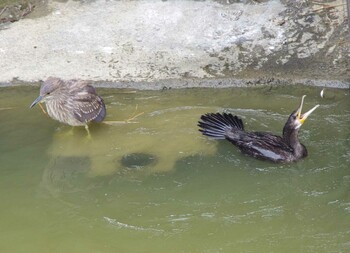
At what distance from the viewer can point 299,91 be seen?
7.46 metres

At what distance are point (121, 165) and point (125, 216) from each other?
2.93ft

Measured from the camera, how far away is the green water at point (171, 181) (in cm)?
539

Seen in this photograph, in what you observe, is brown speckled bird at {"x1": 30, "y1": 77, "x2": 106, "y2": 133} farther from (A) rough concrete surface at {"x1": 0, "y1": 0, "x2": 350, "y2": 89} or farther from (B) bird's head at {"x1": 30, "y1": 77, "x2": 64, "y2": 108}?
(A) rough concrete surface at {"x1": 0, "y1": 0, "x2": 350, "y2": 89}

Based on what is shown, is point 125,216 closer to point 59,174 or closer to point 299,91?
point 59,174

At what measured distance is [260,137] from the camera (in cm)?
647

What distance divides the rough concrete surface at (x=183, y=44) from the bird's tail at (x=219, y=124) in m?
1.05

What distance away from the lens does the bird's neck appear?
6266mm

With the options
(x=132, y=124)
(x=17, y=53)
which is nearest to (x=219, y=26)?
(x=132, y=124)

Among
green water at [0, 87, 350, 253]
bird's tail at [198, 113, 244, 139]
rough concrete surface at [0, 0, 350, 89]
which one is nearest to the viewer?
green water at [0, 87, 350, 253]

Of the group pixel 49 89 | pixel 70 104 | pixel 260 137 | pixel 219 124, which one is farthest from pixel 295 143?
pixel 49 89

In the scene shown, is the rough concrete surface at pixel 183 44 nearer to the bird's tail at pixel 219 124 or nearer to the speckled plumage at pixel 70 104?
the speckled plumage at pixel 70 104

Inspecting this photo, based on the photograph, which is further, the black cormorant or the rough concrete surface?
the rough concrete surface

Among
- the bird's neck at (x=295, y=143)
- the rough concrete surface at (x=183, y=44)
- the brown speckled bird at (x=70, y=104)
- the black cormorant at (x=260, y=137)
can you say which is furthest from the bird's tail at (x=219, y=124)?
the brown speckled bird at (x=70, y=104)

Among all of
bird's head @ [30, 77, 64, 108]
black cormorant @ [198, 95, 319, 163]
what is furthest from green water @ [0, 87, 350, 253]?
bird's head @ [30, 77, 64, 108]
